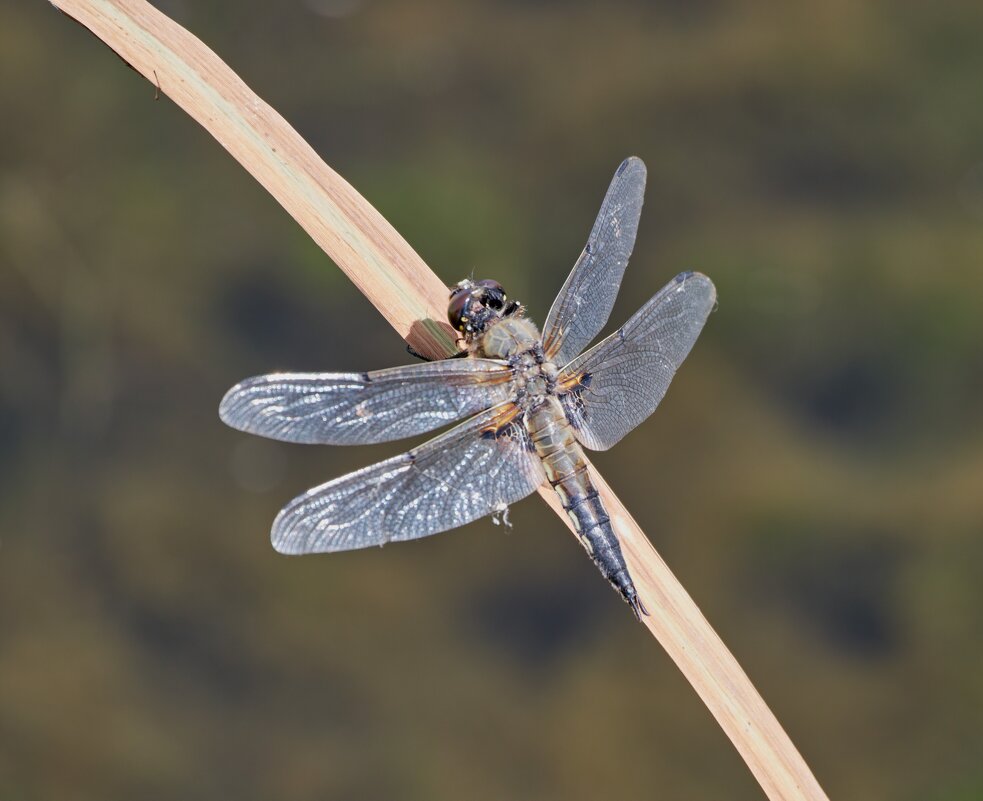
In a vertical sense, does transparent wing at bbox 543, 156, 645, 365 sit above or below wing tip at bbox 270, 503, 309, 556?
above

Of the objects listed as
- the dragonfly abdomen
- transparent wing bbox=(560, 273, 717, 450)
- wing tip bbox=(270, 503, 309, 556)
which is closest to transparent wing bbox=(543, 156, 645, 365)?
transparent wing bbox=(560, 273, 717, 450)

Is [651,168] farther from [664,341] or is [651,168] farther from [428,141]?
[664,341]

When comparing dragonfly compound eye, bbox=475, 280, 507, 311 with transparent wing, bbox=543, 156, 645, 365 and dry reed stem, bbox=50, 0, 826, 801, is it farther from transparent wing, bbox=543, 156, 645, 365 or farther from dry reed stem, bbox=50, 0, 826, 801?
dry reed stem, bbox=50, 0, 826, 801

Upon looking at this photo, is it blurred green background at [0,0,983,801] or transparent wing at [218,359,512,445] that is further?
blurred green background at [0,0,983,801]

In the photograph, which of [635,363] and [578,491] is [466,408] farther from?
[635,363]

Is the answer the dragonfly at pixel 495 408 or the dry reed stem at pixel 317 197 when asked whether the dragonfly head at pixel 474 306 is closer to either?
the dragonfly at pixel 495 408

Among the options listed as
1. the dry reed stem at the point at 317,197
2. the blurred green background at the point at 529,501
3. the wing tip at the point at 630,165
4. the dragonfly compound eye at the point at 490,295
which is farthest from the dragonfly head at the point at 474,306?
the blurred green background at the point at 529,501

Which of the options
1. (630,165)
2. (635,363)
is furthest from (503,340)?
(630,165)
